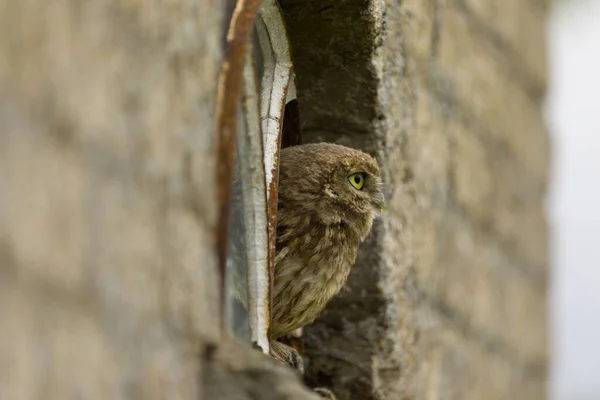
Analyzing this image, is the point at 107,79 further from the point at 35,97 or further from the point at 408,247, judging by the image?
the point at 408,247

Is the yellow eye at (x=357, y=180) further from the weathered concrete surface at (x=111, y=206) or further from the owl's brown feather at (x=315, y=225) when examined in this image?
the weathered concrete surface at (x=111, y=206)

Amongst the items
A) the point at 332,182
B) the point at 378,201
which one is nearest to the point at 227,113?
the point at 332,182

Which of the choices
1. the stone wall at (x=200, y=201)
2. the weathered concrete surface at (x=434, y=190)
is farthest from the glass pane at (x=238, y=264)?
the weathered concrete surface at (x=434, y=190)

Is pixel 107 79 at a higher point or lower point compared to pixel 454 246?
higher

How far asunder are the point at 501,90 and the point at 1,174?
2.94 m

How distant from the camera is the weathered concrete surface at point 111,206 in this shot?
1494 mm

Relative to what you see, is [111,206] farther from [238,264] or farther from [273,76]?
[273,76]

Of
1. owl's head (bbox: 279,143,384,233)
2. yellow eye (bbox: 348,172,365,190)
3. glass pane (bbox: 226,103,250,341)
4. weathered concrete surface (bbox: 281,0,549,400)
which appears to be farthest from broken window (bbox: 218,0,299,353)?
weathered concrete surface (bbox: 281,0,549,400)

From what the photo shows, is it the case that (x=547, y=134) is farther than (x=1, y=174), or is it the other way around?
(x=547, y=134)

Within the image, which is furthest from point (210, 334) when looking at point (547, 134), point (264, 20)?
point (547, 134)

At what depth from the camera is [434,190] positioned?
3.46 meters

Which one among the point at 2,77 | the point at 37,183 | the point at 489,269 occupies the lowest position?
the point at 489,269

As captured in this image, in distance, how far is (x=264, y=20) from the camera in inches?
105

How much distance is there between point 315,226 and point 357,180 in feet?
0.61
